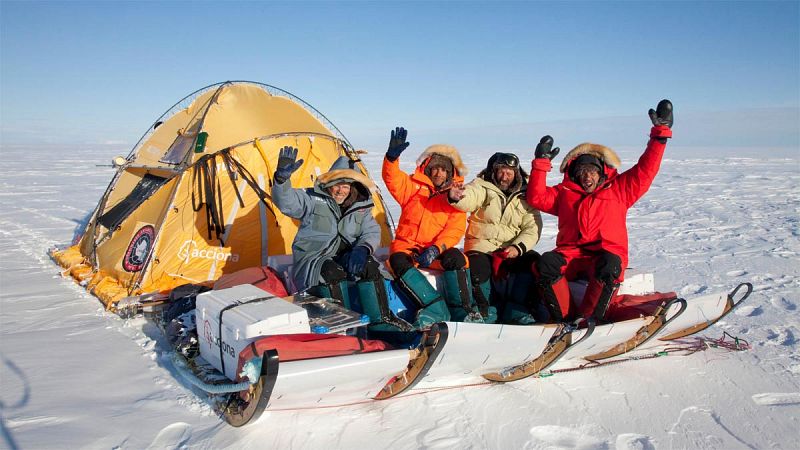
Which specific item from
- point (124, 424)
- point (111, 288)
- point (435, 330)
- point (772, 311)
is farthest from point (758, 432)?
point (111, 288)

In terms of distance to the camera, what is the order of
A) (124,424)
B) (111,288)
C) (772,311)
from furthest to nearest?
(111,288) → (772,311) → (124,424)

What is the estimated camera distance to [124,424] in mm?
2939

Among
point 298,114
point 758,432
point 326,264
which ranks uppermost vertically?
point 298,114

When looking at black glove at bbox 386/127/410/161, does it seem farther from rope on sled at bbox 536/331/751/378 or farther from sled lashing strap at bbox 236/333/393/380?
rope on sled at bbox 536/331/751/378

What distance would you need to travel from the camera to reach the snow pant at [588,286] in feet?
12.2

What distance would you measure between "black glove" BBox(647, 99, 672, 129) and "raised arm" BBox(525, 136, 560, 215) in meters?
0.68

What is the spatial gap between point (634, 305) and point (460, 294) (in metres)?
1.16

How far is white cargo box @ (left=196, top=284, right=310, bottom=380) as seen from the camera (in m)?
2.97

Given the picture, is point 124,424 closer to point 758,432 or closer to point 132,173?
point 758,432

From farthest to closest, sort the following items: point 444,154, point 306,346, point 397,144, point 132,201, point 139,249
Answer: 1. point 132,201
2. point 139,249
3. point 444,154
4. point 397,144
5. point 306,346

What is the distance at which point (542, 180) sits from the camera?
4242 mm

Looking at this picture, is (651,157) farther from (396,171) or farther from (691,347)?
(396,171)

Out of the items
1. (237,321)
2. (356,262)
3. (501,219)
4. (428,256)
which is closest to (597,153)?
(501,219)

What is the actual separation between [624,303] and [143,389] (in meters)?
3.13
